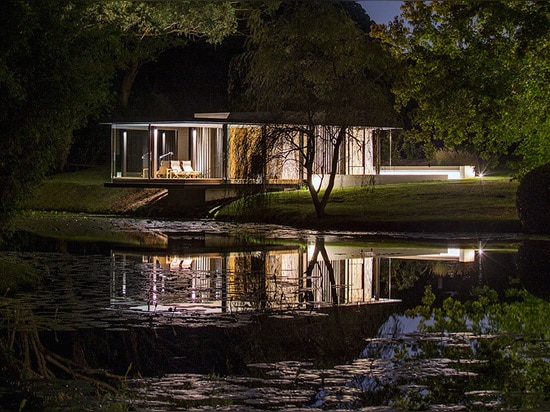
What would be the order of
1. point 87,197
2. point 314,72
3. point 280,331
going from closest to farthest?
point 280,331 < point 314,72 < point 87,197

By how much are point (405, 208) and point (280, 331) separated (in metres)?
22.9

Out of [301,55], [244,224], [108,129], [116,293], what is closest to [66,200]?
[108,129]

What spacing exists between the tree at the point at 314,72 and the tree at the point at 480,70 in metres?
2.26

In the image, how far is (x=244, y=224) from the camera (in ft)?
118

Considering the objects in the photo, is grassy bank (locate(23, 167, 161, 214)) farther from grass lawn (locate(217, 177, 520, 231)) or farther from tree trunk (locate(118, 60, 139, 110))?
grass lawn (locate(217, 177, 520, 231))

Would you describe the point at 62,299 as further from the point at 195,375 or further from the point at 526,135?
the point at 526,135

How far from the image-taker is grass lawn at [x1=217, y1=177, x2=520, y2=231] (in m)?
32.9

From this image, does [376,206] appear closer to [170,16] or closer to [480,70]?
[480,70]

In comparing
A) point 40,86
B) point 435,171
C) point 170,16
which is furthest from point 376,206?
point 40,86

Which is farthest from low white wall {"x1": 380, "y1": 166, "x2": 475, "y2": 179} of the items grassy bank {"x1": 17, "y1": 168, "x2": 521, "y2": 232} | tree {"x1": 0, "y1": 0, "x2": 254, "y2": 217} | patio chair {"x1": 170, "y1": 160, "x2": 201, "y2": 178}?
tree {"x1": 0, "y1": 0, "x2": 254, "y2": 217}

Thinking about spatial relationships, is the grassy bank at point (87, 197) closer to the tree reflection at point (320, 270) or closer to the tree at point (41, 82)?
the tree reflection at point (320, 270)

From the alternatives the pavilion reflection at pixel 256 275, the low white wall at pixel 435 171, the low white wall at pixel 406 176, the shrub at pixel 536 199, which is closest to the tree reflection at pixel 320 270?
the pavilion reflection at pixel 256 275

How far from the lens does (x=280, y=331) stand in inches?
526

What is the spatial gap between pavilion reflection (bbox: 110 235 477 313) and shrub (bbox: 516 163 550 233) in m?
4.65
